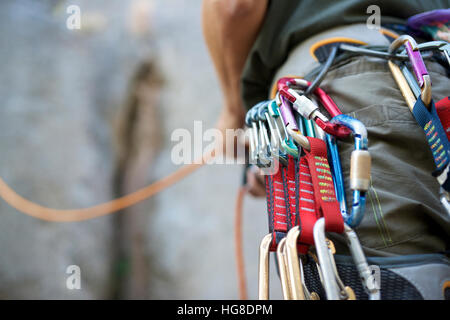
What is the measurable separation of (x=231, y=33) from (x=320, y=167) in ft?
1.62

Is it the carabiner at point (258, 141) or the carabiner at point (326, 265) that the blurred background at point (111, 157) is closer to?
the carabiner at point (258, 141)

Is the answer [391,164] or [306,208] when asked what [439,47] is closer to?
[391,164]

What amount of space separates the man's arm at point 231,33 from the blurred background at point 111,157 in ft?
4.30

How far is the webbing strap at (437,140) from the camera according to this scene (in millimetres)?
588

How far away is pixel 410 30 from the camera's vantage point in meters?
0.84

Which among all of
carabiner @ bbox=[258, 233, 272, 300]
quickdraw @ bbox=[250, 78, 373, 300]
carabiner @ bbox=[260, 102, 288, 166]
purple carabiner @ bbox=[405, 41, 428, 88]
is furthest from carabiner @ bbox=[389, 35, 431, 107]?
carabiner @ bbox=[258, 233, 272, 300]

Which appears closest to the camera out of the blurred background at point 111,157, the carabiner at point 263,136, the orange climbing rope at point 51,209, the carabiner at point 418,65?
the carabiner at point 418,65

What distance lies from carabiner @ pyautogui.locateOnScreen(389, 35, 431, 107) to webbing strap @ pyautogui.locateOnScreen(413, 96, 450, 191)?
0.05ft

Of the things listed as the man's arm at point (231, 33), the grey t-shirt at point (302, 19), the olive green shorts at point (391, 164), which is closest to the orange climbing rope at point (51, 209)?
the man's arm at point (231, 33)

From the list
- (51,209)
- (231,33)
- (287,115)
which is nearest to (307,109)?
(287,115)

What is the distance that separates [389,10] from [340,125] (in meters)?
0.36

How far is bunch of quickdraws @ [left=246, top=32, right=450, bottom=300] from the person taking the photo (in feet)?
1.81

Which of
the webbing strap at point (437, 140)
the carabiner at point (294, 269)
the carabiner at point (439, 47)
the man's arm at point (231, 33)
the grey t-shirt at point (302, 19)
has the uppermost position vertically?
the man's arm at point (231, 33)
